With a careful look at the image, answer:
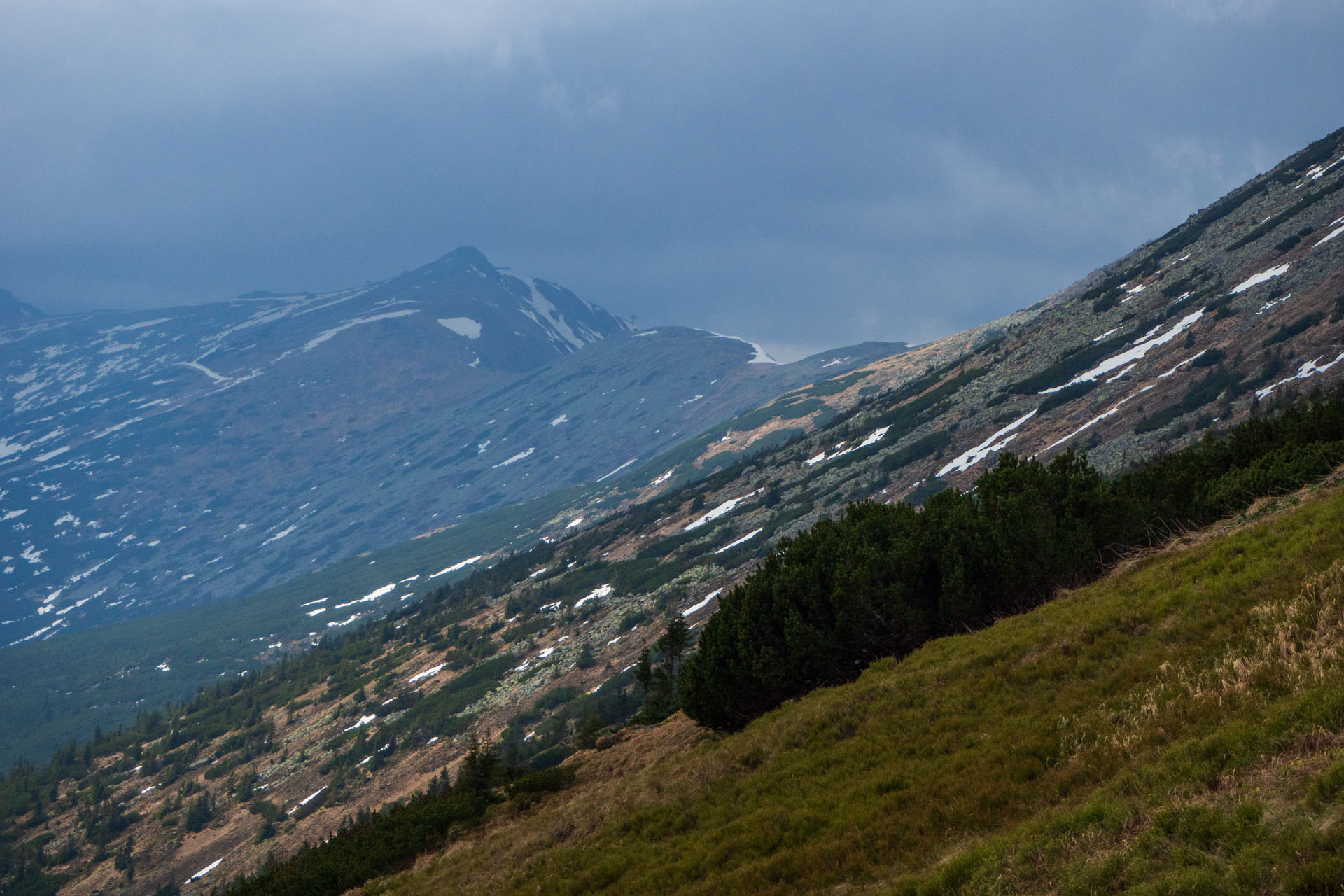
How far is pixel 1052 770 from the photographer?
1612 cm


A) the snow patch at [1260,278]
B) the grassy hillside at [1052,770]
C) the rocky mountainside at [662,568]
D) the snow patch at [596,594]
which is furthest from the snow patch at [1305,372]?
the snow patch at [596,594]

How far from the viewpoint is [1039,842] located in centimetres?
1317

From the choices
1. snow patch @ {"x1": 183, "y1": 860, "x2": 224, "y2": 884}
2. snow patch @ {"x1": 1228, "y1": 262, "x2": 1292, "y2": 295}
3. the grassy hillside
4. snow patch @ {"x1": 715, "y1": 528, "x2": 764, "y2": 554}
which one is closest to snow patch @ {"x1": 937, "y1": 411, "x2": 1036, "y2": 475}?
snow patch @ {"x1": 1228, "y1": 262, "x2": 1292, "y2": 295}

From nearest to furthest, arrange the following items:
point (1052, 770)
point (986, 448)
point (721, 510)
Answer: point (1052, 770), point (986, 448), point (721, 510)

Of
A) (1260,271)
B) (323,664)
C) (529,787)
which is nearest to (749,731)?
(529,787)

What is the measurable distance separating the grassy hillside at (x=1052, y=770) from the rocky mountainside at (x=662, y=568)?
21151 millimetres

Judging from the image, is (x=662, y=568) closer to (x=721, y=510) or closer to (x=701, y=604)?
(x=721, y=510)

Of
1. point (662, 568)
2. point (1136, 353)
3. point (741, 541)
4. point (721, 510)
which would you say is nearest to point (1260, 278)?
point (1136, 353)

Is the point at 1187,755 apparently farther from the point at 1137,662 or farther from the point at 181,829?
the point at 181,829

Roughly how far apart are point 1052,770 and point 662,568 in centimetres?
11248

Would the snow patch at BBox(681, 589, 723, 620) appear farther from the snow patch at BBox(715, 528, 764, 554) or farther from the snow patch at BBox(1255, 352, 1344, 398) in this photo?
the snow patch at BBox(1255, 352, 1344, 398)

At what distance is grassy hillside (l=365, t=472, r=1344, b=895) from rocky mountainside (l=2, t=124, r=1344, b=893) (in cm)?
2115

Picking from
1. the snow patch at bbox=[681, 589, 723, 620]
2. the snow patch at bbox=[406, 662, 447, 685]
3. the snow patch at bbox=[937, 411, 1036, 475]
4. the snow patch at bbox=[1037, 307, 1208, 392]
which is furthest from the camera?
the snow patch at bbox=[406, 662, 447, 685]

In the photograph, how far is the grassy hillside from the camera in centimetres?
1163
